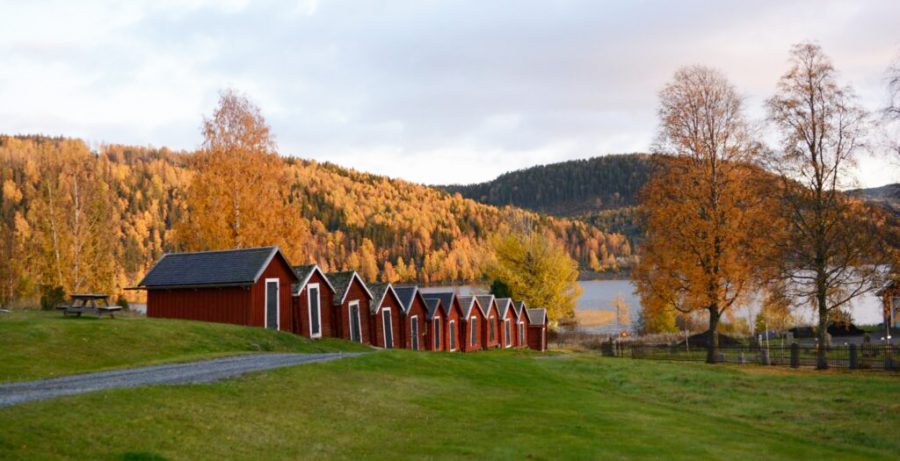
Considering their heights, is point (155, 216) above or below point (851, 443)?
above

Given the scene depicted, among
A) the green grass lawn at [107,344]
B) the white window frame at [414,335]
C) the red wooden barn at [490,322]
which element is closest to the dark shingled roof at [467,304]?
the red wooden barn at [490,322]

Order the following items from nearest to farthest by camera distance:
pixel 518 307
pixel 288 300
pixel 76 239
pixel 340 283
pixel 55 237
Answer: pixel 288 300 → pixel 340 283 → pixel 55 237 → pixel 76 239 → pixel 518 307

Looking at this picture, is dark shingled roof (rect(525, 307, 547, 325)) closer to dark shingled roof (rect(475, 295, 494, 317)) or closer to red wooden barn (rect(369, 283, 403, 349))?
dark shingled roof (rect(475, 295, 494, 317))

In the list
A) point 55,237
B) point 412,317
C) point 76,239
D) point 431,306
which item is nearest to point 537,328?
point 431,306

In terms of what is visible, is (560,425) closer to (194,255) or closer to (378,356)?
(378,356)

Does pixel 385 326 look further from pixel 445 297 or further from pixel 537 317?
pixel 537 317

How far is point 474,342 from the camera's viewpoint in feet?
199

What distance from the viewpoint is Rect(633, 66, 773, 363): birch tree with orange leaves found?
34750 mm

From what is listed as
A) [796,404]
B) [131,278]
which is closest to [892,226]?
[796,404]

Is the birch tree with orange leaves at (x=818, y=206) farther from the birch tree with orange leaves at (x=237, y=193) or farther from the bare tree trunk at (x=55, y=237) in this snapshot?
the bare tree trunk at (x=55, y=237)

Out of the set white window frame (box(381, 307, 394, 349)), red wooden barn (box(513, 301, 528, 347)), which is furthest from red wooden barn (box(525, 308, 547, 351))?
white window frame (box(381, 307, 394, 349))

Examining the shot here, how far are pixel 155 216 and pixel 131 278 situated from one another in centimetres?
4937

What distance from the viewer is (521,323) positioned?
70.2 meters

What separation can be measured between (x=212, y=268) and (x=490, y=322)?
3242 centimetres
